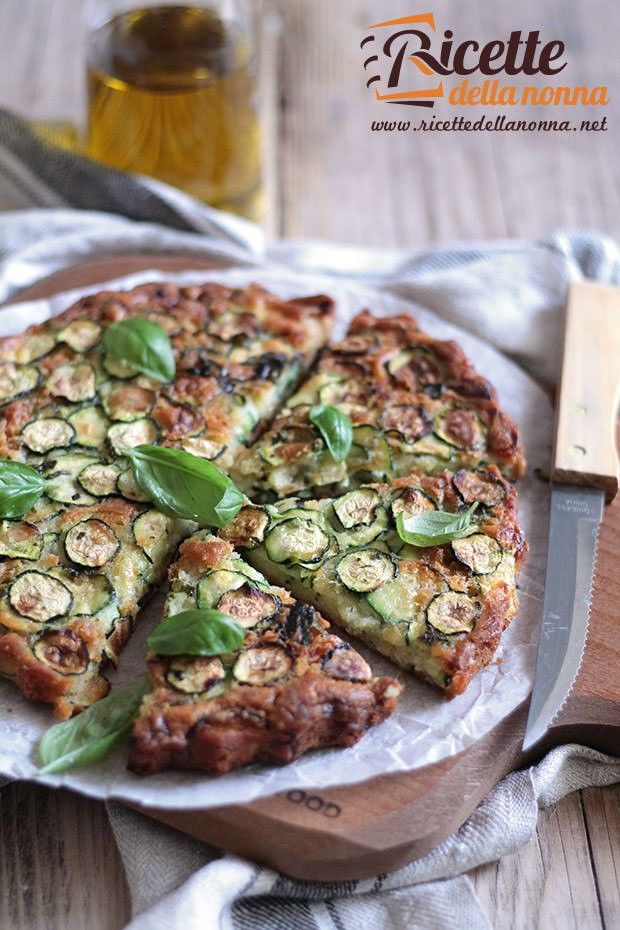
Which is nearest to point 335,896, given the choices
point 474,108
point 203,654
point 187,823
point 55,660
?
point 187,823

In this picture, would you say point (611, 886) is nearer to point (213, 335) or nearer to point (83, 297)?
point (213, 335)

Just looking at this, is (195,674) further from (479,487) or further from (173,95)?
(173,95)

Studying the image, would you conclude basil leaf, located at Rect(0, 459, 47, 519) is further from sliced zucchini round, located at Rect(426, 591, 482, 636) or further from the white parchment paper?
sliced zucchini round, located at Rect(426, 591, 482, 636)

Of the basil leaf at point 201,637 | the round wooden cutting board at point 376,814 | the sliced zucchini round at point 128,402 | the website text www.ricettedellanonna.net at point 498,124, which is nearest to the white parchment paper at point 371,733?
the round wooden cutting board at point 376,814

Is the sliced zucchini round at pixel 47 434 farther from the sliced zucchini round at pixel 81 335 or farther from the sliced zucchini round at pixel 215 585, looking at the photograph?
the sliced zucchini round at pixel 215 585

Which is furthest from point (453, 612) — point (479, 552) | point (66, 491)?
point (66, 491)

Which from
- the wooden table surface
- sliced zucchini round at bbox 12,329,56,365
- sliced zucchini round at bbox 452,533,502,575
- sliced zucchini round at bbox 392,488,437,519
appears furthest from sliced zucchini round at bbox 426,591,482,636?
the wooden table surface
